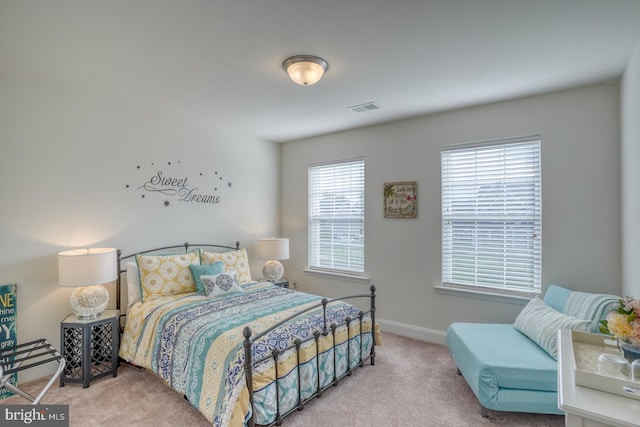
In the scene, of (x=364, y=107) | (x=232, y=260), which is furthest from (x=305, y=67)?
(x=232, y=260)

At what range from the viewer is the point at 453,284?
3.47 meters

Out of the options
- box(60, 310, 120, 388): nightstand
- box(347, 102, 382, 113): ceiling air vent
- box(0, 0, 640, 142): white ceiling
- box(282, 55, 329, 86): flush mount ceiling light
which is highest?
box(0, 0, 640, 142): white ceiling

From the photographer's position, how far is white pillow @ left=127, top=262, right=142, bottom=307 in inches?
121

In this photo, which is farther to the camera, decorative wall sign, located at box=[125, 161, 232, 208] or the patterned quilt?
decorative wall sign, located at box=[125, 161, 232, 208]

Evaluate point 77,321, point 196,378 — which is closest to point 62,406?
point 77,321

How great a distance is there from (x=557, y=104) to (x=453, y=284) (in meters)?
1.95

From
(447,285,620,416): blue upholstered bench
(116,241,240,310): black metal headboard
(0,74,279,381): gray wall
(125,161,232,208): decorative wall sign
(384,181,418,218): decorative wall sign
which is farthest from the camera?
(384,181,418,218): decorative wall sign

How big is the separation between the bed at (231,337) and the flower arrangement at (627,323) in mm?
1672

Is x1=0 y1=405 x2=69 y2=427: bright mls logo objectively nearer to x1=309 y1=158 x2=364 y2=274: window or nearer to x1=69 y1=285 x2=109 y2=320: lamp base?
x1=69 y1=285 x2=109 y2=320: lamp base

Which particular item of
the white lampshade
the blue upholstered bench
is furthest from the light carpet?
the white lampshade

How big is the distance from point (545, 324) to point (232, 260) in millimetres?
2948

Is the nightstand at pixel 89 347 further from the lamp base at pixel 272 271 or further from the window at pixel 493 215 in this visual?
the window at pixel 493 215

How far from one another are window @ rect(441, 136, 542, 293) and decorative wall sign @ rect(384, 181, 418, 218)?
323 millimetres

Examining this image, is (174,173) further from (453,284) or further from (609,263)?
(609,263)
